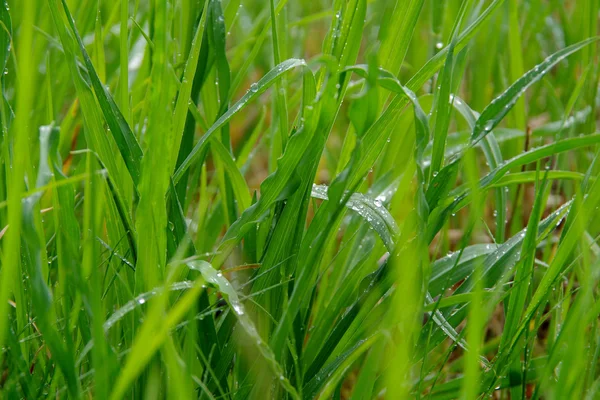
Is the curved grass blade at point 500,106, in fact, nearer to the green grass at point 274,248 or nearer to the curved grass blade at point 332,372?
the green grass at point 274,248

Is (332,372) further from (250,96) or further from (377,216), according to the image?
(250,96)

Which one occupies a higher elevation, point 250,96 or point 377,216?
point 250,96

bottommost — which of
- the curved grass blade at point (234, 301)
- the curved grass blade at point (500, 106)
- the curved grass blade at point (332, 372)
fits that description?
the curved grass blade at point (332, 372)

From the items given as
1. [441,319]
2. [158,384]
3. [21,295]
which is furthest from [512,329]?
[21,295]

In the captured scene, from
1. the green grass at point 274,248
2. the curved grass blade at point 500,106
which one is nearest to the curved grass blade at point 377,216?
the green grass at point 274,248

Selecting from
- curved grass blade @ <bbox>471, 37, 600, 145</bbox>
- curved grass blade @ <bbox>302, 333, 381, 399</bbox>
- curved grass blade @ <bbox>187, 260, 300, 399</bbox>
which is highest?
curved grass blade @ <bbox>471, 37, 600, 145</bbox>

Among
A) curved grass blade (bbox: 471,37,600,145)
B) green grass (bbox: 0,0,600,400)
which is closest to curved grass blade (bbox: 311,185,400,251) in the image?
green grass (bbox: 0,0,600,400)

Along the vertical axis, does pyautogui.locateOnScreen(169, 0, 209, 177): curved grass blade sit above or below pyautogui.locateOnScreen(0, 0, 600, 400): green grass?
above

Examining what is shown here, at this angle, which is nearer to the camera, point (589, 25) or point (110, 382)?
point (110, 382)

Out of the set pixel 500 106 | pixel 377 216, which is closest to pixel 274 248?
pixel 377 216

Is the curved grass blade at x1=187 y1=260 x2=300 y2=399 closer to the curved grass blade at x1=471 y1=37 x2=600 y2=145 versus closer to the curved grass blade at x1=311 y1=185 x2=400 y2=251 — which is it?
the curved grass blade at x1=311 y1=185 x2=400 y2=251

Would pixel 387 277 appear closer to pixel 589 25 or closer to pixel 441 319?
pixel 441 319
